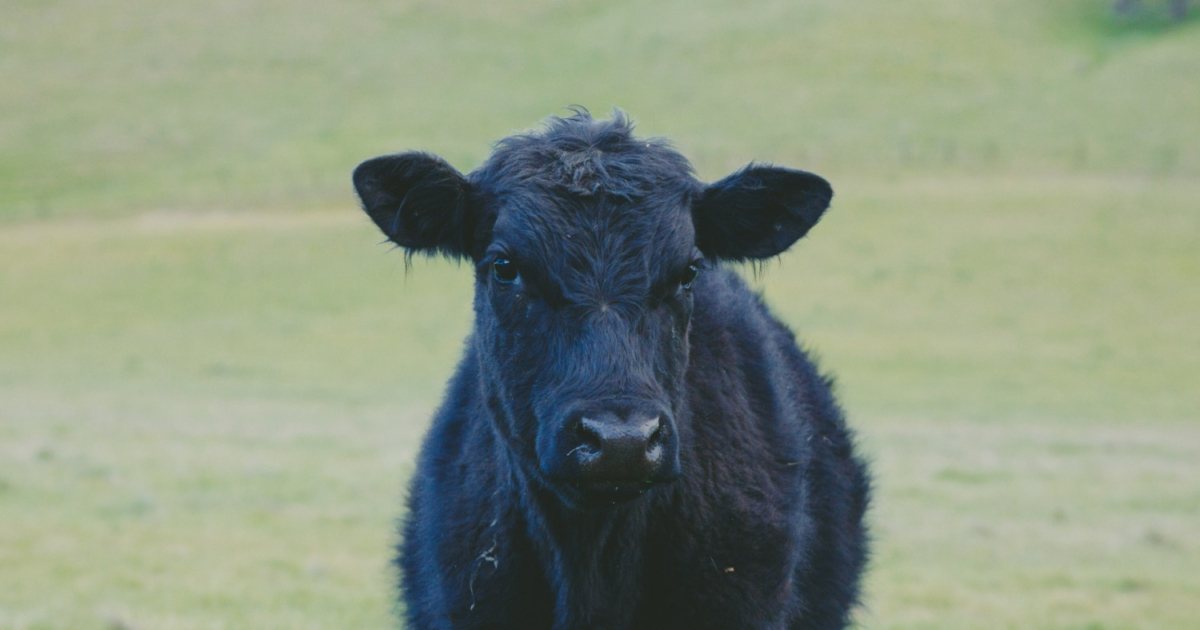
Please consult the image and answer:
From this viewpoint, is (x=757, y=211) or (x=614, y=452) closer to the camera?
(x=614, y=452)

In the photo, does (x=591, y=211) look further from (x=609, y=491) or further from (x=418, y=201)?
(x=609, y=491)

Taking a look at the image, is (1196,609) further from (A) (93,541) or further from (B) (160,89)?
(B) (160,89)

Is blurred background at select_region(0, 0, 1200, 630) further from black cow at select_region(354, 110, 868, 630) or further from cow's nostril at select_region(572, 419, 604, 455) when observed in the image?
cow's nostril at select_region(572, 419, 604, 455)

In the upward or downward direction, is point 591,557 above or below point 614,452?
below

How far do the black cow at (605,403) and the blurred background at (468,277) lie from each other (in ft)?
5.84

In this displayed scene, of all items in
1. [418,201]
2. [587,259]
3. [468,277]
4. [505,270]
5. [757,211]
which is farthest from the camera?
[468,277]

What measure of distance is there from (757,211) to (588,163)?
787 mm

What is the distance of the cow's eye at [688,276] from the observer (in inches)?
179

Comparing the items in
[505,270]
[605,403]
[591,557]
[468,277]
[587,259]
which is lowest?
[591,557]

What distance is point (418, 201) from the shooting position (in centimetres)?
477

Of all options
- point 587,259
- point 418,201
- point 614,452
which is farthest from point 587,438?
point 418,201

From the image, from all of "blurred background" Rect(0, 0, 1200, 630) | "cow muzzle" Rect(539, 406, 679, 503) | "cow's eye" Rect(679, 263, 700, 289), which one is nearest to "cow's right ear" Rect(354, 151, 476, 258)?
"cow's eye" Rect(679, 263, 700, 289)

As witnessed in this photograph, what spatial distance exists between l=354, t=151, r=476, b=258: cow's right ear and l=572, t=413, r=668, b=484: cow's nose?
4.29 ft

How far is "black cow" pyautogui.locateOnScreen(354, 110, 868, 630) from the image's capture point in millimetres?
4160
